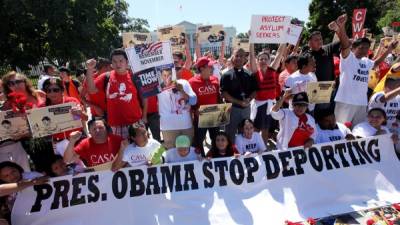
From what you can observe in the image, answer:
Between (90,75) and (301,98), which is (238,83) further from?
(90,75)

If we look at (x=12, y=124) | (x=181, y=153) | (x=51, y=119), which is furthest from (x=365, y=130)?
(x=12, y=124)

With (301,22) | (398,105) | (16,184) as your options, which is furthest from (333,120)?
(16,184)

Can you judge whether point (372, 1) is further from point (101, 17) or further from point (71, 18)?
point (71, 18)

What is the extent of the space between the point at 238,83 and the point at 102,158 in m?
2.29

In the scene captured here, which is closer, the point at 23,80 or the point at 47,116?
the point at 47,116

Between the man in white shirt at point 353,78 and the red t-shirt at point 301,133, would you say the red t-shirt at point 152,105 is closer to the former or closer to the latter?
the red t-shirt at point 301,133

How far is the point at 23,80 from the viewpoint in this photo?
4.28 m

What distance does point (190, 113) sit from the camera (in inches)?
202

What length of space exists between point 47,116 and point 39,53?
30.0m

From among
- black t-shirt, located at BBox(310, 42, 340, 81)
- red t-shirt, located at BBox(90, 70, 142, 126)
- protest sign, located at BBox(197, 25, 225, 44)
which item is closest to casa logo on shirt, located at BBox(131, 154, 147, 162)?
red t-shirt, located at BBox(90, 70, 142, 126)

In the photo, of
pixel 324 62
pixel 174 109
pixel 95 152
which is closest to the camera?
pixel 95 152

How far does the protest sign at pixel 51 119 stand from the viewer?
143 inches

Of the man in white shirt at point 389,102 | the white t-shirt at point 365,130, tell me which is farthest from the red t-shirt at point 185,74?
the man in white shirt at point 389,102

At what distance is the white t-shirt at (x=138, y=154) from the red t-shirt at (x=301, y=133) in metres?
1.87
